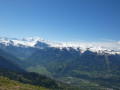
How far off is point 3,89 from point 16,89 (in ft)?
69.1

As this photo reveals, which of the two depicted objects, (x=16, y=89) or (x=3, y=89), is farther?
(x=16, y=89)

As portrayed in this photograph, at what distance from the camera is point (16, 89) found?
196 m

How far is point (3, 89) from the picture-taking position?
178 meters
